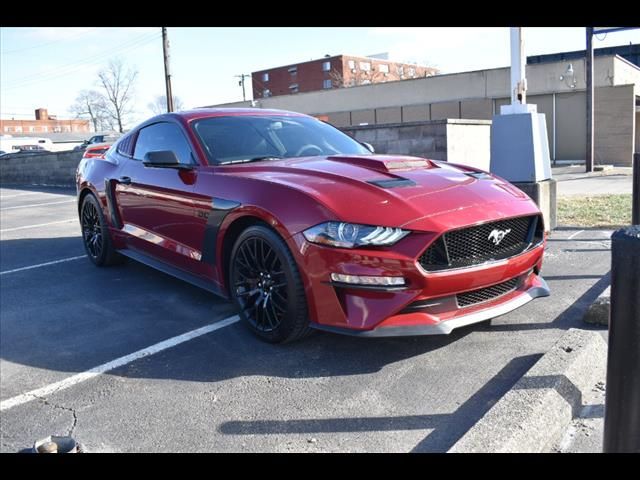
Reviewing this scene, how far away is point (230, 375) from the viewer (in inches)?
136

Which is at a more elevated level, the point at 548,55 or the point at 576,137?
the point at 548,55

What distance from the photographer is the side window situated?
473cm

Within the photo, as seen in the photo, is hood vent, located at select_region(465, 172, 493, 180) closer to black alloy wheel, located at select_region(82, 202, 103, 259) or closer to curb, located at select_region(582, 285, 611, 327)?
curb, located at select_region(582, 285, 611, 327)

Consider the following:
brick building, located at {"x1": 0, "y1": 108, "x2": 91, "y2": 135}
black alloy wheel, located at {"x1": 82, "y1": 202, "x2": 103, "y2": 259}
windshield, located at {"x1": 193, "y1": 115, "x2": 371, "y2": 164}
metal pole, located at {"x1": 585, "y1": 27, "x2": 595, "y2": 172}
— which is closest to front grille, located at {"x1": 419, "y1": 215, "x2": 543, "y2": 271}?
windshield, located at {"x1": 193, "y1": 115, "x2": 371, "y2": 164}

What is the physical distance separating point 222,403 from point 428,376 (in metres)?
1.16

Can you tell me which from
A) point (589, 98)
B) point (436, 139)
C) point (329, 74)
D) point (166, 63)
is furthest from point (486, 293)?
point (329, 74)

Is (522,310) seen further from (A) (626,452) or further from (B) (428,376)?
(A) (626,452)

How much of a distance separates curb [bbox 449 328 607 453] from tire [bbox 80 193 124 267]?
445 centimetres

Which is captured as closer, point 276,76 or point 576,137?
point 576,137

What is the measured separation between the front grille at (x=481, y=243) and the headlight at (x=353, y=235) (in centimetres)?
21

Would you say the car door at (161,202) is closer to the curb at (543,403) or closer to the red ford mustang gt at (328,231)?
the red ford mustang gt at (328,231)

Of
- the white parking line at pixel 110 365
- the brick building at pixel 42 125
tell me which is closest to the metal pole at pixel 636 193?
the white parking line at pixel 110 365

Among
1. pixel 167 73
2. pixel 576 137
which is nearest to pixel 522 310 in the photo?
pixel 167 73
